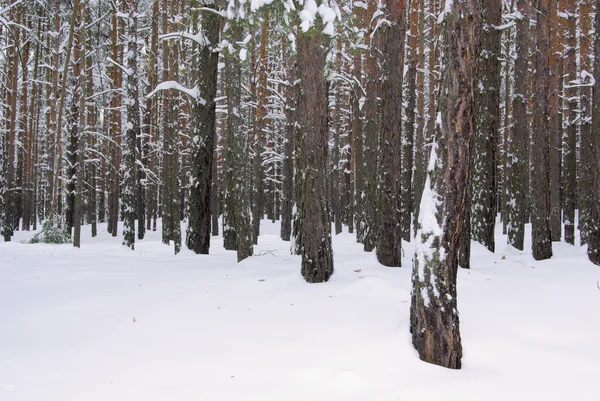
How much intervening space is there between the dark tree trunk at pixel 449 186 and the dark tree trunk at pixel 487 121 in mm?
5815

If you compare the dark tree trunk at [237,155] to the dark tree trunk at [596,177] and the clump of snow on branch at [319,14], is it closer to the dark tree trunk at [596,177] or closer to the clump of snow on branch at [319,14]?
the clump of snow on branch at [319,14]

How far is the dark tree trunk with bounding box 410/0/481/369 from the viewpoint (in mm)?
3438

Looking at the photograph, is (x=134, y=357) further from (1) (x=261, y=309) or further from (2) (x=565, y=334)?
(2) (x=565, y=334)

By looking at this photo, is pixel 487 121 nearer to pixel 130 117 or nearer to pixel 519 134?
pixel 519 134

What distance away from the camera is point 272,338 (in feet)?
12.7

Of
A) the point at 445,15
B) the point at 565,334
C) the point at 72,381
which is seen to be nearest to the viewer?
the point at 72,381

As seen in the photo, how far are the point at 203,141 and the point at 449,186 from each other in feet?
20.7

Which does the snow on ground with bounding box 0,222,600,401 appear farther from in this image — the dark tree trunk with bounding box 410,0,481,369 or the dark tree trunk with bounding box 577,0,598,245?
the dark tree trunk with bounding box 577,0,598,245

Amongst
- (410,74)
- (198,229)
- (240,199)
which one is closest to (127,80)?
(198,229)

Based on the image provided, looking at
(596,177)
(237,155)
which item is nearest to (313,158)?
(237,155)

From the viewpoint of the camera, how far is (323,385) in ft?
10.2

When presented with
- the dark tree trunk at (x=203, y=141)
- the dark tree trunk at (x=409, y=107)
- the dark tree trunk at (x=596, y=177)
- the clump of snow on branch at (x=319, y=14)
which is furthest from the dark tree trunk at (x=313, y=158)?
the dark tree trunk at (x=409, y=107)

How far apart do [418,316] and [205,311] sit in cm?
228

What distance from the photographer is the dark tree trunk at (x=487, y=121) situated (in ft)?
29.0
